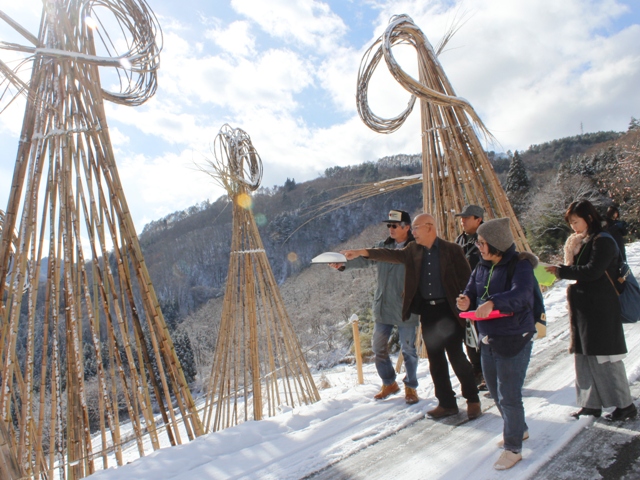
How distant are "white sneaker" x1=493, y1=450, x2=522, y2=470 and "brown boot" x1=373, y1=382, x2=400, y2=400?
44.5 inches

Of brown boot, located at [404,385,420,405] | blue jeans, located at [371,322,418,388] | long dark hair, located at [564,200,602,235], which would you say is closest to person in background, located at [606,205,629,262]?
long dark hair, located at [564,200,602,235]

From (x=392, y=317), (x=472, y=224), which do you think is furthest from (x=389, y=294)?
(x=472, y=224)

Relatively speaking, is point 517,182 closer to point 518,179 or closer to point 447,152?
point 518,179

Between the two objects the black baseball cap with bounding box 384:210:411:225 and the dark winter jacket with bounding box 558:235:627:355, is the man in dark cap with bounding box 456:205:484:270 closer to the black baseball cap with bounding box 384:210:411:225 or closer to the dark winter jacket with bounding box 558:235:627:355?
the black baseball cap with bounding box 384:210:411:225

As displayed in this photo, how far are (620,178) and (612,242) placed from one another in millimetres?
14555

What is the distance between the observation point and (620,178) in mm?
13992

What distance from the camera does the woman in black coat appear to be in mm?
2195

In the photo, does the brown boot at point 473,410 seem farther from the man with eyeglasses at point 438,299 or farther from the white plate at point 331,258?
the white plate at point 331,258

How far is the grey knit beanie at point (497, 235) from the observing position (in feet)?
6.39

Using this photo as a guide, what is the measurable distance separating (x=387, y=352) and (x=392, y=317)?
0.86ft

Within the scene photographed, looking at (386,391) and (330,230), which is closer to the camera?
(386,391)

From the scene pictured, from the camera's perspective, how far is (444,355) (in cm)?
248

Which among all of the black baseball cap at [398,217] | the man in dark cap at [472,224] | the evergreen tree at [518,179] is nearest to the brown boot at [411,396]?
the man in dark cap at [472,224]

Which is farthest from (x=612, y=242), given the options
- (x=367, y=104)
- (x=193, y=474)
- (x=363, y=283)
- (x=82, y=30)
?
(x=363, y=283)
